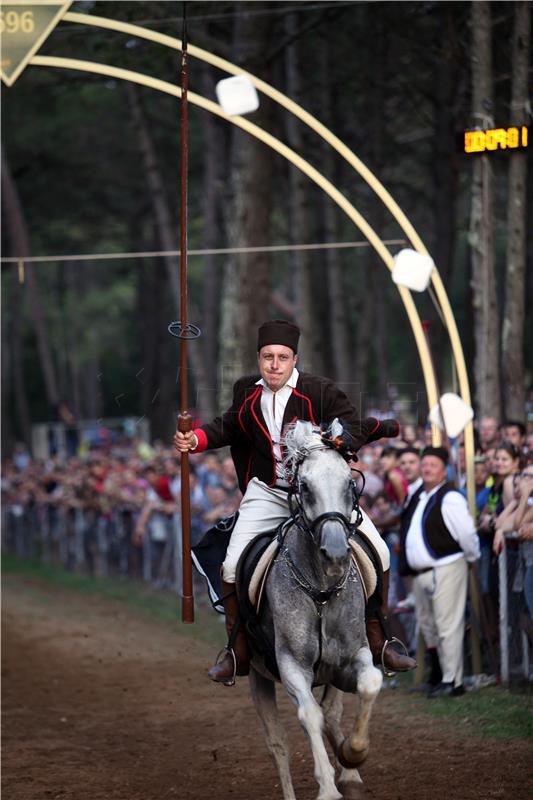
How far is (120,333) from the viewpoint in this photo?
7194cm

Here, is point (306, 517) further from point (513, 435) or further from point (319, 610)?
point (513, 435)

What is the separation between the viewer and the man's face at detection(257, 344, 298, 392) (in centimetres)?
862

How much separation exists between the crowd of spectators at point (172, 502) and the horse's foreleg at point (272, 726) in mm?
1474

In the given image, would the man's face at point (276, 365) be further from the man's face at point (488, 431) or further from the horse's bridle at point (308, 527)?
the man's face at point (488, 431)

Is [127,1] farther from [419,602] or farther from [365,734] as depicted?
[365,734]

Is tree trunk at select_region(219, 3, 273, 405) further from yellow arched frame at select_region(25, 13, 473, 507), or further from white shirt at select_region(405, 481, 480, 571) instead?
white shirt at select_region(405, 481, 480, 571)

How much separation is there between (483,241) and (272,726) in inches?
314

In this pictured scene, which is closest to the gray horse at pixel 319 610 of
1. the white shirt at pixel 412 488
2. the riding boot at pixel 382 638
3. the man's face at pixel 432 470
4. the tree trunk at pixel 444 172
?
the riding boot at pixel 382 638

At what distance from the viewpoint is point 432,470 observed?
1284 centimetres

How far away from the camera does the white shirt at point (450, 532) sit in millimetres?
12602

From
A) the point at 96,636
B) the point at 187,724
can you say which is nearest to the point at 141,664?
the point at 96,636

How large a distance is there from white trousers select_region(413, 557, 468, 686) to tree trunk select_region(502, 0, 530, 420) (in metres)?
4.16

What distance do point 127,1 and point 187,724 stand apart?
11.1 metres

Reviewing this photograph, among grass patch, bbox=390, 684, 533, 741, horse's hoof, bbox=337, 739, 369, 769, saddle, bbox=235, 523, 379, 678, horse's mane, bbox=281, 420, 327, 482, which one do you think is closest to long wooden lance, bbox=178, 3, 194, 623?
saddle, bbox=235, 523, 379, 678
